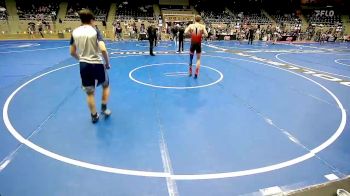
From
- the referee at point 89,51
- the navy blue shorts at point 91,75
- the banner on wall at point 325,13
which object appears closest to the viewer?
the referee at point 89,51

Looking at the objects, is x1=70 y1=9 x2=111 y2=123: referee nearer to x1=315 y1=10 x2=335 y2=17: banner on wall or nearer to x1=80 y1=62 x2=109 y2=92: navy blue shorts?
x1=80 y1=62 x2=109 y2=92: navy blue shorts

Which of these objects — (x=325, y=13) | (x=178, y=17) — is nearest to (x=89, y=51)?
(x=178, y=17)

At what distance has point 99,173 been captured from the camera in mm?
3580

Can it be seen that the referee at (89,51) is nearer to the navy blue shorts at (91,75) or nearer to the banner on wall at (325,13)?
the navy blue shorts at (91,75)

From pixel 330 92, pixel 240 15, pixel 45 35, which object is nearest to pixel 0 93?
pixel 330 92

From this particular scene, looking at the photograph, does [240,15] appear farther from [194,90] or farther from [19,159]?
[19,159]

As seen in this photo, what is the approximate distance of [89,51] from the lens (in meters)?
4.60

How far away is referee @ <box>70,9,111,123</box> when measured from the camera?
4461 millimetres

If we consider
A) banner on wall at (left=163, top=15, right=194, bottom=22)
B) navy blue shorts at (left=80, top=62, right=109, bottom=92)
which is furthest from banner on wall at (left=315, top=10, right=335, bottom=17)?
navy blue shorts at (left=80, top=62, right=109, bottom=92)

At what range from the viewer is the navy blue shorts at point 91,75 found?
471 centimetres

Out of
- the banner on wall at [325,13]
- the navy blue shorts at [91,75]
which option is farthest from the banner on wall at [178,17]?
the navy blue shorts at [91,75]

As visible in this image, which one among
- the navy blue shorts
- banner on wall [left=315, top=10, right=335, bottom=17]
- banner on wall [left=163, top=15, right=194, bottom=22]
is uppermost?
banner on wall [left=315, top=10, right=335, bottom=17]

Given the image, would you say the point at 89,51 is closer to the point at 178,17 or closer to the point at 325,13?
the point at 178,17

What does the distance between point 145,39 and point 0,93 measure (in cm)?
1644
